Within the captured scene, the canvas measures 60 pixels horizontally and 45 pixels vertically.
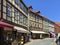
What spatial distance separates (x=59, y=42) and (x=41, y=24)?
5908 centimetres

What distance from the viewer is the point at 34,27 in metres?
64.4

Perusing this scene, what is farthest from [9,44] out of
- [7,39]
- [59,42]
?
[59,42]

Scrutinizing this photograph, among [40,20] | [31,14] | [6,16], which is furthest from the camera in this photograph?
[40,20]

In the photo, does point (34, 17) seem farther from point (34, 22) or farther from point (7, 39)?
point (7, 39)

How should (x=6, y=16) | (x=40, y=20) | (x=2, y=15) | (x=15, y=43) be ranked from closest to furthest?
(x=15, y=43) < (x=2, y=15) < (x=6, y=16) < (x=40, y=20)

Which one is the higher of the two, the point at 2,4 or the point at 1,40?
the point at 2,4

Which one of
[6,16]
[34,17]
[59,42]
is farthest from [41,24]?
[59,42]

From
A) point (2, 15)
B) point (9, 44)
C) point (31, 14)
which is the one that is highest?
point (31, 14)

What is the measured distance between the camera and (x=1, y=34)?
23516mm

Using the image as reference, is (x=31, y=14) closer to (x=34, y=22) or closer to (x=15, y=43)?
(x=34, y=22)

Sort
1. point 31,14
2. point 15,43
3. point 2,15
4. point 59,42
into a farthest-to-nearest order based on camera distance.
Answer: point 31,14, point 2,15, point 15,43, point 59,42

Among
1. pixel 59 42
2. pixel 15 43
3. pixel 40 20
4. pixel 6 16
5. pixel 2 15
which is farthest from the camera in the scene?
pixel 40 20

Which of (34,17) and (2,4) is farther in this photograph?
(34,17)

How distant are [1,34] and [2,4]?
149 inches
